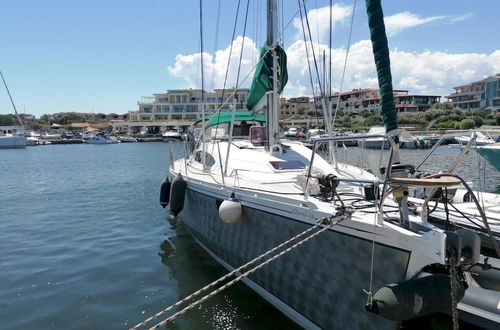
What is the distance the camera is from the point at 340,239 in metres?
4.40

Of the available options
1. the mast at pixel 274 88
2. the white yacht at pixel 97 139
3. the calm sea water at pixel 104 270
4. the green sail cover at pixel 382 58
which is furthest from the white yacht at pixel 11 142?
the green sail cover at pixel 382 58

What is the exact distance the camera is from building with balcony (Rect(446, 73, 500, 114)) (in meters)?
87.6

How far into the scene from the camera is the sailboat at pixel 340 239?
11.7 feet

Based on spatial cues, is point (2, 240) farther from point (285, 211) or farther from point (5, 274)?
point (285, 211)

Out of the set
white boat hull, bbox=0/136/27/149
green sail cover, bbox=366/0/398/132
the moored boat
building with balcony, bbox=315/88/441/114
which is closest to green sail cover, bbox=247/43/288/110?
green sail cover, bbox=366/0/398/132

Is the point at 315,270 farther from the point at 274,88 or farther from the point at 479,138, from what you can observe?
the point at 479,138

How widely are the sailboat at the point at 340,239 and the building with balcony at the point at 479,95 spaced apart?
3600 inches

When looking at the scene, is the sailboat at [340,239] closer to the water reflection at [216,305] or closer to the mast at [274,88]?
the water reflection at [216,305]

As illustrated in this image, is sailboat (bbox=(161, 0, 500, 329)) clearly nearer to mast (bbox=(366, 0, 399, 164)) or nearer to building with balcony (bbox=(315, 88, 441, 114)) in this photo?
mast (bbox=(366, 0, 399, 164))

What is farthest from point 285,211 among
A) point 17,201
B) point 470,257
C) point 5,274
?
point 17,201

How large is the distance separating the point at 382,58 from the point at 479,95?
102971 mm

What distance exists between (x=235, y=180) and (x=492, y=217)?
481 centimetres

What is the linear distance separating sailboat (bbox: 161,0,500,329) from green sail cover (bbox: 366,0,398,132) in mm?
12

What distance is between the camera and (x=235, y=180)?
22.4 feet
